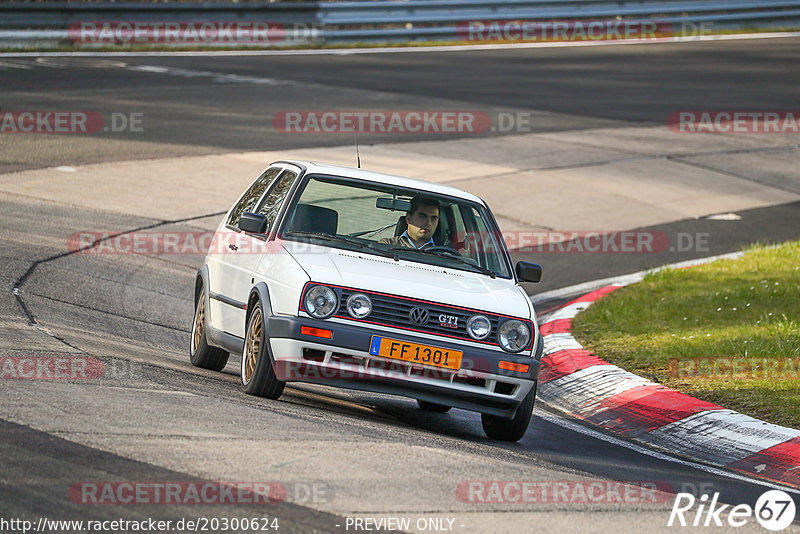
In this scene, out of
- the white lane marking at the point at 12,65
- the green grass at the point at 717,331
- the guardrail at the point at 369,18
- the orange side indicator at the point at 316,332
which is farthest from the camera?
the guardrail at the point at 369,18

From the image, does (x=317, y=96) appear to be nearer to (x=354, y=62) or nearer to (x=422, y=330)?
(x=354, y=62)

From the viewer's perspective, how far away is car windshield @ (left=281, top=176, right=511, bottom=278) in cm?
831

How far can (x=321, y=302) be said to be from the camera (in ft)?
24.3

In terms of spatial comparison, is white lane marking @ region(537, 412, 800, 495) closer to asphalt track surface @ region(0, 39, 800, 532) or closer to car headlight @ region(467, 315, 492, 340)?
asphalt track surface @ region(0, 39, 800, 532)

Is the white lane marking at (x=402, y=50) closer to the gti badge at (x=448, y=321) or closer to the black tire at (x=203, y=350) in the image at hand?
the black tire at (x=203, y=350)

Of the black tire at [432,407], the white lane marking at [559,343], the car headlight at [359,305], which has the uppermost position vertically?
the car headlight at [359,305]

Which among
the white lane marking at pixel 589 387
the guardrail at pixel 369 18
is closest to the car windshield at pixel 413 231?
the white lane marking at pixel 589 387

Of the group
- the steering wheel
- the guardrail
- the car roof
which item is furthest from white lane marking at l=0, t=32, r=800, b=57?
the steering wheel

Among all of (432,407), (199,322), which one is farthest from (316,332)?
(199,322)

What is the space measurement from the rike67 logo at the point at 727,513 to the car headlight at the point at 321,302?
91.5 inches

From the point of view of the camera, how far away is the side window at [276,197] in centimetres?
877

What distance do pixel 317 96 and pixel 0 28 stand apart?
344 inches

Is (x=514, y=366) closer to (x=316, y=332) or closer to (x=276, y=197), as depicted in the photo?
(x=316, y=332)

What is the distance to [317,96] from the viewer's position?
24.6m
